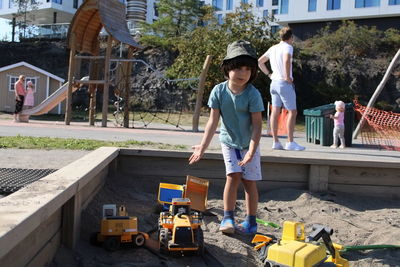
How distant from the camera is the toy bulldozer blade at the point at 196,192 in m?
3.90

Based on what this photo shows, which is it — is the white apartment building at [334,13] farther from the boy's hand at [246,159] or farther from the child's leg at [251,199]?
the boy's hand at [246,159]

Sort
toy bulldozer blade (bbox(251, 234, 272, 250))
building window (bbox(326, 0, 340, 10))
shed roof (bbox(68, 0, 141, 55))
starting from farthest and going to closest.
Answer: building window (bbox(326, 0, 340, 10))
shed roof (bbox(68, 0, 141, 55))
toy bulldozer blade (bbox(251, 234, 272, 250))

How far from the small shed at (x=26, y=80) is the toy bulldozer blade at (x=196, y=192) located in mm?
23369

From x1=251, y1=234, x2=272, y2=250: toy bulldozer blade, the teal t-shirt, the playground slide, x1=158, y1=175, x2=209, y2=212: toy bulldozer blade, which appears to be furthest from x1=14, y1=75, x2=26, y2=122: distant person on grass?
x1=251, y1=234, x2=272, y2=250: toy bulldozer blade

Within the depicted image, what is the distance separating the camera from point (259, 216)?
4.25m

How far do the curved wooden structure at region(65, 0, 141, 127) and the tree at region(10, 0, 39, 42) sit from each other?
97.4ft

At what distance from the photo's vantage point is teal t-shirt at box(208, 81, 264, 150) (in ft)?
11.9

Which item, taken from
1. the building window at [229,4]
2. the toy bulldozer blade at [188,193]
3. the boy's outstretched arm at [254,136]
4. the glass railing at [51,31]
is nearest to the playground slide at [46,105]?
the toy bulldozer blade at [188,193]

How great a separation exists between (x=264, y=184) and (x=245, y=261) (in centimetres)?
195

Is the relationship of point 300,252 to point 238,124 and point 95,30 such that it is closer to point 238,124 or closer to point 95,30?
point 238,124

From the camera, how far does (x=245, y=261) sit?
3.09m

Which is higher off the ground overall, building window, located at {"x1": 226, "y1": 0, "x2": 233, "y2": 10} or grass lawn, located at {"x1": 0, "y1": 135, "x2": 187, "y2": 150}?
building window, located at {"x1": 226, "y1": 0, "x2": 233, "y2": 10}

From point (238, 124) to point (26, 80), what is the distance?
24.8m

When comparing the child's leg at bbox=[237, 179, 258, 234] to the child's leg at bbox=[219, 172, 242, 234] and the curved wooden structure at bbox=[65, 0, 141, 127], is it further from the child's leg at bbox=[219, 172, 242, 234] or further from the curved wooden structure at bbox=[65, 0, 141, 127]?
the curved wooden structure at bbox=[65, 0, 141, 127]
